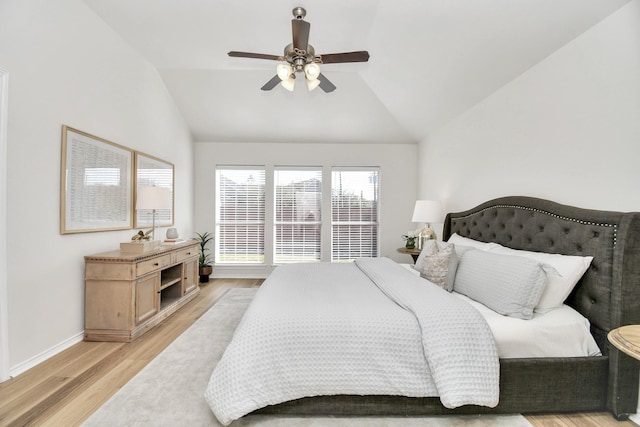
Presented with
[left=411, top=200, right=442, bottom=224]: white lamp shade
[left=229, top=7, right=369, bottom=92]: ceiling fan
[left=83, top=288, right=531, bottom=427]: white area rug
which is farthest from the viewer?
[left=411, top=200, right=442, bottom=224]: white lamp shade

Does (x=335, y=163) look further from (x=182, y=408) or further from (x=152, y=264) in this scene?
(x=182, y=408)

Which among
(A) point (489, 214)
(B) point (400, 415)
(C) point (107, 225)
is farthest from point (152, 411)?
(A) point (489, 214)

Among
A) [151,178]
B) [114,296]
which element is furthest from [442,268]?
[151,178]

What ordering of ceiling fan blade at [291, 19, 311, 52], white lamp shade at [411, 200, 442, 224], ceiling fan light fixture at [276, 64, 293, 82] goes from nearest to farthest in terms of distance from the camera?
1. ceiling fan blade at [291, 19, 311, 52]
2. ceiling fan light fixture at [276, 64, 293, 82]
3. white lamp shade at [411, 200, 442, 224]

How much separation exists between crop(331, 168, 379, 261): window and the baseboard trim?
152 inches

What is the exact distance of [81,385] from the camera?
2092 millimetres

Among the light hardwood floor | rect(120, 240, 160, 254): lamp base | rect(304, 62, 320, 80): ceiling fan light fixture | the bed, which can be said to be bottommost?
the light hardwood floor

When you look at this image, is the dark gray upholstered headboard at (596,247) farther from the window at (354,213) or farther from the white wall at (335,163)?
the window at (354,213)

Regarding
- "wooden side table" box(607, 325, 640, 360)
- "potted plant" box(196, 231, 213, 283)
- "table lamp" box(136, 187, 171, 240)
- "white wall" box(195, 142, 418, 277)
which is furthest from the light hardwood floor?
"white wall" box(195, 142, 418, 277)

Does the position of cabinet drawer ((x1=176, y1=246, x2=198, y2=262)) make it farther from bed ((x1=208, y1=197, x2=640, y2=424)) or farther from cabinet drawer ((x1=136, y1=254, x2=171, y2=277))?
bed ((x1=208, y1=197, x2=640, y2=424))

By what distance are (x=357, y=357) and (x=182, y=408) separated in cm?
112

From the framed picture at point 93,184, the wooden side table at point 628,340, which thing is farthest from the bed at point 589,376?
the framed picture at point 93,184

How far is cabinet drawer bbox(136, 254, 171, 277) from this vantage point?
291 cm

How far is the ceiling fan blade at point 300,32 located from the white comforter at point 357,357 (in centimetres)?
197
